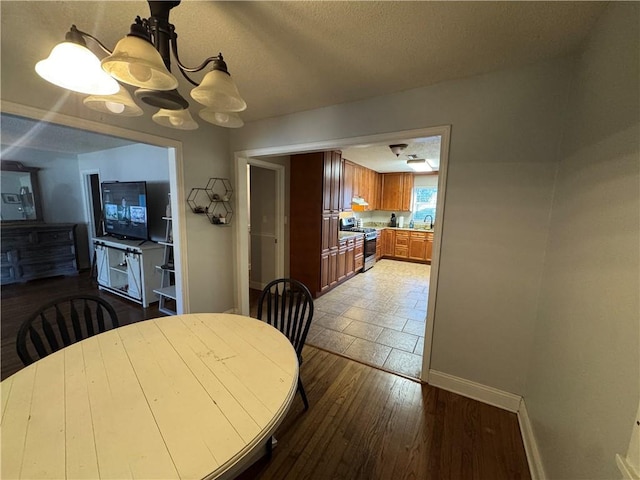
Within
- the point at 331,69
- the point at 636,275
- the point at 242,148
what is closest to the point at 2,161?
the point at 242,148

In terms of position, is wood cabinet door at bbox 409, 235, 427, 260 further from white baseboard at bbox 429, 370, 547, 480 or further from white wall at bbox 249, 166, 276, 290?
white baseboard at bbox 429, 370, 547, 480

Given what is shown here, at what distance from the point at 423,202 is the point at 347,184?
3178 mm

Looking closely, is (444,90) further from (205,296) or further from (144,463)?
(205,296)

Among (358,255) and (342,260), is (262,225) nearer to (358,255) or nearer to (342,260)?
(342,260)

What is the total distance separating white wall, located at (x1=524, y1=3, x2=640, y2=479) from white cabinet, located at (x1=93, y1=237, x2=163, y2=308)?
4.26 meters

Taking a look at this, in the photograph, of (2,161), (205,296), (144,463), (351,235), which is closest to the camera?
(144,463)

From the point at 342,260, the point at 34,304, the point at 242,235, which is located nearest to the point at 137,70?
the point at 242,235

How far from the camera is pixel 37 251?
439cm

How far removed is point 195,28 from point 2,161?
227 inches

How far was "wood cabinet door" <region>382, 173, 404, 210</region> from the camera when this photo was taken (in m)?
6.80

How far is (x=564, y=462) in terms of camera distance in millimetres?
1128

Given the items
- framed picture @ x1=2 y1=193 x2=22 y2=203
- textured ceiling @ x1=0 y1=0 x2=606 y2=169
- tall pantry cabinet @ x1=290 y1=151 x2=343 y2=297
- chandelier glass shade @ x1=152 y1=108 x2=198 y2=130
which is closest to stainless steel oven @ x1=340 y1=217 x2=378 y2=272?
tall pantry cabinet @ x1=290 y1=151 x2=343 y2=297

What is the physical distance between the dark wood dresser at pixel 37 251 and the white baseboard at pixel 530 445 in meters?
6.76

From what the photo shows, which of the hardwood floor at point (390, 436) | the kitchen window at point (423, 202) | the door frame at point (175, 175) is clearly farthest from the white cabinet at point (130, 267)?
the kitchen window at point (423, 202)
